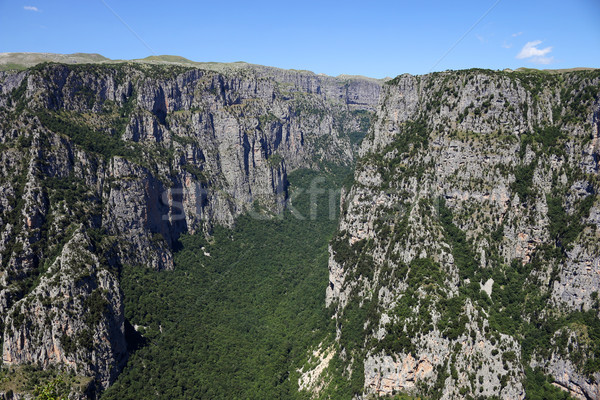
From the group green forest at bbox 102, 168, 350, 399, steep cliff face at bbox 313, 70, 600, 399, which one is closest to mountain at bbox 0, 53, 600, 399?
steep cliff face at bbox 313, 70, 600, 399

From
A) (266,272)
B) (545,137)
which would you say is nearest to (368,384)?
(545,137)

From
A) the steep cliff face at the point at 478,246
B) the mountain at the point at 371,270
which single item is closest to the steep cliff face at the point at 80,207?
the mountain at the point at 371,270

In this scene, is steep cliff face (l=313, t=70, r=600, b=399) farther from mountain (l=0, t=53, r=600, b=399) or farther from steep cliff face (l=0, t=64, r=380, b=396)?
steep cliff face (l=0, t=64, r=380, b=396)

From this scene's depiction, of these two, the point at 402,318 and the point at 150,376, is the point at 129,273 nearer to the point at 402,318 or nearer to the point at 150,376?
the point at 150,376

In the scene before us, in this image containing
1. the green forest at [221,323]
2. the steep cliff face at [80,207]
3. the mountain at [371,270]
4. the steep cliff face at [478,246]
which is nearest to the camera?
the steep cliff face at [478,246]

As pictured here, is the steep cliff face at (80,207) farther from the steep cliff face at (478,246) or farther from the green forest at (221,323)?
the steep cliff face at (478,246)

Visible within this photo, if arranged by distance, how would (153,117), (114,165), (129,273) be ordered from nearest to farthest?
(129,273), (114,165), (153,117)
